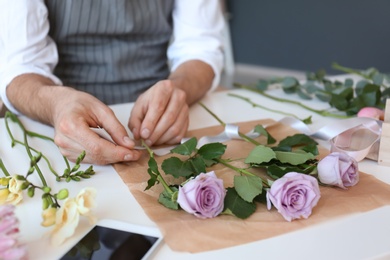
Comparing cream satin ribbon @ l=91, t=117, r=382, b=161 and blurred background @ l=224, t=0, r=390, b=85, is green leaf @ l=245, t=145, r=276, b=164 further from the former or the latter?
blurred background @ l=224, t=0, r=390, b=85

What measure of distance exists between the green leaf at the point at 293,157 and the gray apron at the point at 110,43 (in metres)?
0.63

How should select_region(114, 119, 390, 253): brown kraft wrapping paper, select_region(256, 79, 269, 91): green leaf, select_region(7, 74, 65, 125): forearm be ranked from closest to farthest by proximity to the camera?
select_region(114, 119, 390, 253): brown kraft wrapping paper
select_region(7, 74, 65, 125): forearm
select_region(256, 79, 269, 91): green leaf

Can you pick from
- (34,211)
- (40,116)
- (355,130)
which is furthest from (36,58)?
(355,130)

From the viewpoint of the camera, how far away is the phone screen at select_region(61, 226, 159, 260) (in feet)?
1.67

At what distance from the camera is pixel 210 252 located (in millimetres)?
535

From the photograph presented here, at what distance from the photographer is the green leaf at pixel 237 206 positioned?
60cm

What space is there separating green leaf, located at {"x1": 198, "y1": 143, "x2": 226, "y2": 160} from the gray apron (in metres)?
0.57

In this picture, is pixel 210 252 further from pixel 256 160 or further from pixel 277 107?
pixel 277 107

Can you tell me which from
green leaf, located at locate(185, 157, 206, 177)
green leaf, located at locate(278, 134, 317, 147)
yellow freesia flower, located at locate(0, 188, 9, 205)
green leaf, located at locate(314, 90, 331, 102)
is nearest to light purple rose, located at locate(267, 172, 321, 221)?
green leaf, located at locate(185, 157, 206, 177)

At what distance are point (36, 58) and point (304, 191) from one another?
693 millimetres

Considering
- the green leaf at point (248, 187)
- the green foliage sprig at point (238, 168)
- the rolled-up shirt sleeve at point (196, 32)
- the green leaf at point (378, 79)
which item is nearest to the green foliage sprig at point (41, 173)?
the green foliage sprig at point (238, 168)

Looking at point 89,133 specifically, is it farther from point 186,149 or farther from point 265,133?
point 265,133

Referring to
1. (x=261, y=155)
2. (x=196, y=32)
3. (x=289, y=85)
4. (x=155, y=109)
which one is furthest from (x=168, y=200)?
(x=196, y=32)

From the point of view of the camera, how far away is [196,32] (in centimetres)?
130
